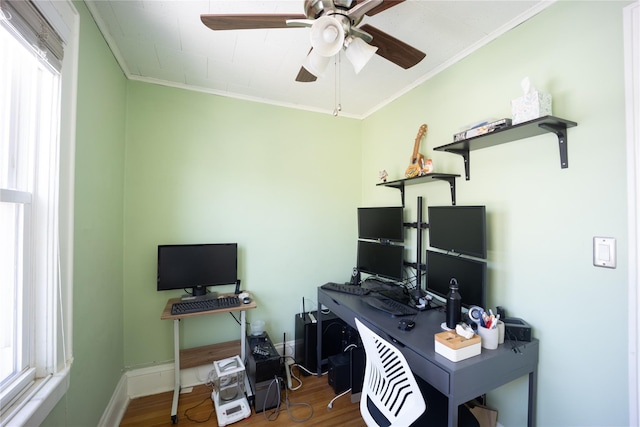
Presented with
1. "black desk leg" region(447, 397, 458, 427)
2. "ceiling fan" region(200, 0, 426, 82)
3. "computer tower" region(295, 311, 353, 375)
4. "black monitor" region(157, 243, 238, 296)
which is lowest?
"computer tower" region(295, 311, 353, 375)

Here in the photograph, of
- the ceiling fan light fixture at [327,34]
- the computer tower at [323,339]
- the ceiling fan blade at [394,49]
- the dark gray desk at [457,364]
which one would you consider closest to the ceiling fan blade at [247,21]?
the ceiling fan light fixture at [327,34]

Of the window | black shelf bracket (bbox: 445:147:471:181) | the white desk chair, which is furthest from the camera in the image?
black shelf bracket (bbox: 445:147:471:181)

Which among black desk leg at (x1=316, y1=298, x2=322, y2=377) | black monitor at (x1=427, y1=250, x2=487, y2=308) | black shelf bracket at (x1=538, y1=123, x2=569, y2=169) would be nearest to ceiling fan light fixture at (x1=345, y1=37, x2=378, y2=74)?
black shelf bracket at (x1=538, y1=123, x2=569, y2=169)

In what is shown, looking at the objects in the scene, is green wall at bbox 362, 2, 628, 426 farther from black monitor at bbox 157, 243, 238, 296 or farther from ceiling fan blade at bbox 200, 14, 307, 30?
black monitor at bbox 157, 243, 238, 296

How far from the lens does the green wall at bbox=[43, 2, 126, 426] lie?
130cm

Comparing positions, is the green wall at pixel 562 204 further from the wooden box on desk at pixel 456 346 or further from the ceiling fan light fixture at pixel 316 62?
the ceiling fan light fixture at pixel 316 62

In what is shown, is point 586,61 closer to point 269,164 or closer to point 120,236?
point 269,164

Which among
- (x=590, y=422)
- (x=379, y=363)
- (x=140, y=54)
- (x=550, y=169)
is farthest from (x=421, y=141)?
(x=140, y=54)

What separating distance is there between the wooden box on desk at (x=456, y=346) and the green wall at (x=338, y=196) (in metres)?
0.52

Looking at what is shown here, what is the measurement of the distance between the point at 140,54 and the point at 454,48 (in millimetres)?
2276

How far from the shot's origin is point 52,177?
1.08 metres

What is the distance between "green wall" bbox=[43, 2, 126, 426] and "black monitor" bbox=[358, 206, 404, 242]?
6.74 feet

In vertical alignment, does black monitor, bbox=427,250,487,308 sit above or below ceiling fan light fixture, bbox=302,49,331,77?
below

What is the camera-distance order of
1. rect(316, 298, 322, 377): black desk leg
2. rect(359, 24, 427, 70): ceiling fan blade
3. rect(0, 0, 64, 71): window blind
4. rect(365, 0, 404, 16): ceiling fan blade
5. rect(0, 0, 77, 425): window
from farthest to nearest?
rect(316, 298, 322, 377): black desk leg → rect(359, 24, 427, 70): ceiling fan blade → rect(365, 0, 404, 16): ceiling fan blade → rect(0, 0, 77, 425): window → rect(0, 0, 64, 71): window blind
